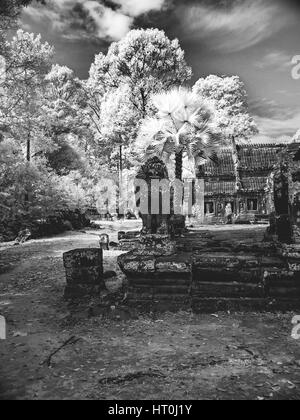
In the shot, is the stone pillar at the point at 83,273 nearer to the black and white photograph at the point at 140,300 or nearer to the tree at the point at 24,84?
the black and white photograph at the point at 140,300

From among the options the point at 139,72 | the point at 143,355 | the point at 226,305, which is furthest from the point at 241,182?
the point at 143,355

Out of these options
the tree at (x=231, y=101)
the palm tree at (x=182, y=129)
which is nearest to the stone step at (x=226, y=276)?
the palm tree at (x=182, y=129)

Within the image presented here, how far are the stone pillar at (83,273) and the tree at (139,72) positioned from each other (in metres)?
23.4

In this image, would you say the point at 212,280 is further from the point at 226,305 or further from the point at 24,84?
the point at 24,84

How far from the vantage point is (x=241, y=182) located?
98.1 feet

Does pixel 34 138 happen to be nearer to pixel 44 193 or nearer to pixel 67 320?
→ pixel 44 193

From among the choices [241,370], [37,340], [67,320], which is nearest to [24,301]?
[67,320]

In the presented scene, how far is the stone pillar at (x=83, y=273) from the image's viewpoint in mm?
7523

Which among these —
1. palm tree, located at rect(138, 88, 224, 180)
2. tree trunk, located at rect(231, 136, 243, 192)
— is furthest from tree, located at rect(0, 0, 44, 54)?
tree trunk, located at rect(231, 136, 243, 192)

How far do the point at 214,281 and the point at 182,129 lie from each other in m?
13.6

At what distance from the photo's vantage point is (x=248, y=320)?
5969 millimetres

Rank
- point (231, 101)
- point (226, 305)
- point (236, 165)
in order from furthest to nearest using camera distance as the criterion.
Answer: point (231, 101), point (236, 165), point (226, 305)

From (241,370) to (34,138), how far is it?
1856 cm

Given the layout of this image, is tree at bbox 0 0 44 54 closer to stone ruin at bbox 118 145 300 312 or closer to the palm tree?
the palm tree
